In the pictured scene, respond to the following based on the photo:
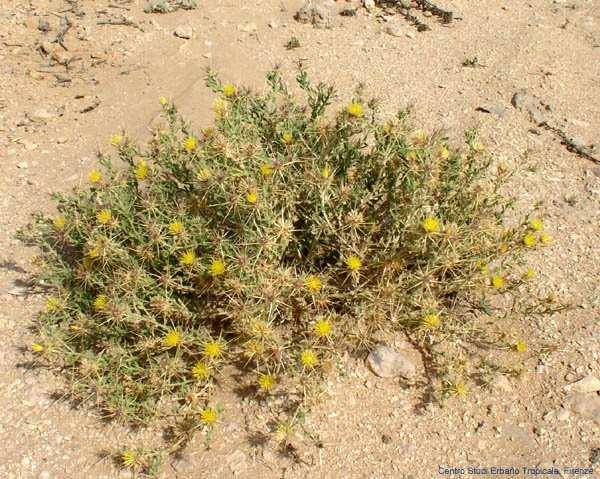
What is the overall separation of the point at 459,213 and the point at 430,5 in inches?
153

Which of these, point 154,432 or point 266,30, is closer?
point 154,432

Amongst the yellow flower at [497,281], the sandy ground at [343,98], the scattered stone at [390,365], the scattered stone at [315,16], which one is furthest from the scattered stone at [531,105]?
the scattered stone at [390,365]

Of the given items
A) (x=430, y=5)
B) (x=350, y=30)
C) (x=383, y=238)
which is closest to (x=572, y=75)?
(x=430, y=5)

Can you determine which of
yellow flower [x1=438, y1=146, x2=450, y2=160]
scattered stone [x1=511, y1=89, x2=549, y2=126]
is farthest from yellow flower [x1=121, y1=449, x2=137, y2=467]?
scattered stone [x1=511, y1=89, x2=549, y2=126]

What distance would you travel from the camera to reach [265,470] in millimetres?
2428

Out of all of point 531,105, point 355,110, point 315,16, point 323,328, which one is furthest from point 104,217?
point 315,16

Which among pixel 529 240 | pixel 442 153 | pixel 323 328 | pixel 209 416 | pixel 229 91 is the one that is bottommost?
pixel 209 416

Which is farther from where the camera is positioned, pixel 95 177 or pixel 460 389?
pixel 95 177

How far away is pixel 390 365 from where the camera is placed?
271 centimetres

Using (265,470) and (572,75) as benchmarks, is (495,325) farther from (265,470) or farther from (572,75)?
(572,75)

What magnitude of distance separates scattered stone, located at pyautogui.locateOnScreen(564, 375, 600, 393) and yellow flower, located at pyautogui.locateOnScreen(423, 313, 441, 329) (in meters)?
0.76

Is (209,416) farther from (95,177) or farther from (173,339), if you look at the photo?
(95,177)

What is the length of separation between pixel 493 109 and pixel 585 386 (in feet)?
8.54

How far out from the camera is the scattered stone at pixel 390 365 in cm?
272
